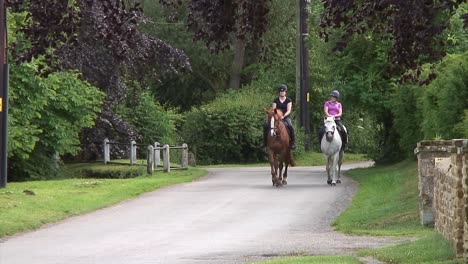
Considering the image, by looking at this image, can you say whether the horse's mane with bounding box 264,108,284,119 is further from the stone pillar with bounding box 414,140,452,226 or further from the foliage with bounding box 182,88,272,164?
the foliage with bounding box 182,88,272,164

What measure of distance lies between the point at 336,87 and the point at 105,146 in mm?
8587

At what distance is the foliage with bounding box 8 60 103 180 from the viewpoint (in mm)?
35469

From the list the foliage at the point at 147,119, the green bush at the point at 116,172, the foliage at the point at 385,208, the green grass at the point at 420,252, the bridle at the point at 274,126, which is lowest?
the green grass at the point at 420,252

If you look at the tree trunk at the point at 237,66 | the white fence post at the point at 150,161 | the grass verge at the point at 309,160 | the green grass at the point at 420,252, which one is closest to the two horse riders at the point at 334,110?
the white fence post at the point at 150,161

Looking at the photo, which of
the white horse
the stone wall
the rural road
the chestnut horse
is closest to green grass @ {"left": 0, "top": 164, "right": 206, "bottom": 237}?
the rural road

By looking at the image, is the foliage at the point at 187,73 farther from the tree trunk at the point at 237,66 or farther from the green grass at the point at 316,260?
the green grass at the point at 316,260

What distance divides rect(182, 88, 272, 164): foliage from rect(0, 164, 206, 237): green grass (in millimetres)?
16535

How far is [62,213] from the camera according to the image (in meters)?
24.3

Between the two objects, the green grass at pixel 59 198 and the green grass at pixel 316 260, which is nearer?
the green grass at pixel 316 260

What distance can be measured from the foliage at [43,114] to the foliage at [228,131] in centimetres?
1341

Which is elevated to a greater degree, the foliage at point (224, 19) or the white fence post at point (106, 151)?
the foliage at point (224, 19)

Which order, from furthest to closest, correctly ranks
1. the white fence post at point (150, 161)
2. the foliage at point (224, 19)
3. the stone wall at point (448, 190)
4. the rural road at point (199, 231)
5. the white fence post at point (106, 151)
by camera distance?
the white fence post at point (106, 151), the white fence post at point (150, 161), the rural road at point (199, 231), the stone wall at point (448, 190), the foliage at point (224, 19)

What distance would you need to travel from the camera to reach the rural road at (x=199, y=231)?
55.9 feet

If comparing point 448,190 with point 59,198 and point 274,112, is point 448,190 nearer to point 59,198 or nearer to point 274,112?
point 59,198
